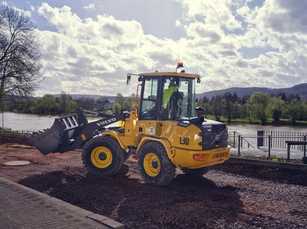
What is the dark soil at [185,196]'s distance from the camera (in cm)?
628

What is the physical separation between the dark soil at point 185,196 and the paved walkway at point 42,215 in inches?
20.0

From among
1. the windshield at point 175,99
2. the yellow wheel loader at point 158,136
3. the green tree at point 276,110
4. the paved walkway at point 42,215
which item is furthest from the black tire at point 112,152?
the green tree at point 276,110

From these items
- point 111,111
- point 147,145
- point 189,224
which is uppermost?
point 111,111

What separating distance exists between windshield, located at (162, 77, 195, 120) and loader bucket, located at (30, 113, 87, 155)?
3.12m

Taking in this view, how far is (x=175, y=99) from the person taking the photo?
905 centimetres

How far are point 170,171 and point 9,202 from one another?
3470 millimetres

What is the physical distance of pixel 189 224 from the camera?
19.9 feet

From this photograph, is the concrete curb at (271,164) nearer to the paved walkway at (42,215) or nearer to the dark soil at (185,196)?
the dark soil at (185,196)

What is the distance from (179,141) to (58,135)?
386cm

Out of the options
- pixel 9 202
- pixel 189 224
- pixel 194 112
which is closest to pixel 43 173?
pixel 9 202

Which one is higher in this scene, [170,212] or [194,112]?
[194,112]

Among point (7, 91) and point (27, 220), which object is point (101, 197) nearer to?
point (27, 220)

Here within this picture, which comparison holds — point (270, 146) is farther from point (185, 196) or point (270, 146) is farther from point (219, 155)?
point (185, 196)

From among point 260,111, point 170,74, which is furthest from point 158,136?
point 260,111
